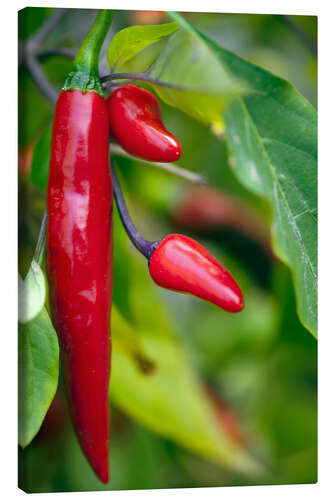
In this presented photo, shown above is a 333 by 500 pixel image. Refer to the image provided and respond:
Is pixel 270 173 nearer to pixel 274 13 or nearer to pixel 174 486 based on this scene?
pixel 274 13

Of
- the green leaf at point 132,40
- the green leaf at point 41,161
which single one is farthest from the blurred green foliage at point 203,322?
the green leaf at point 132,40

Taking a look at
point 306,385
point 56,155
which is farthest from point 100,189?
point 306,385

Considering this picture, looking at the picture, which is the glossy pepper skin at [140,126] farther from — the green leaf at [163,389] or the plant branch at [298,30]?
the plant branch at [298,30]

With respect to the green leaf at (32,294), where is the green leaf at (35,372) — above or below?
below

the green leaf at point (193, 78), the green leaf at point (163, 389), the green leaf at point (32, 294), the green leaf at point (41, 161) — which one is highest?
the green leaf at point (193, 78)

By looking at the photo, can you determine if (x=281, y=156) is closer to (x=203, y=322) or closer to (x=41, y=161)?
(x=41, y=161)

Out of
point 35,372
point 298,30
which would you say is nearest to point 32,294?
point 35,372

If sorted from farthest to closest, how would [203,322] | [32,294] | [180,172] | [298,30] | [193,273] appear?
[203,322] → [298,30] → [180,172] → [32,294] → [193,273]
